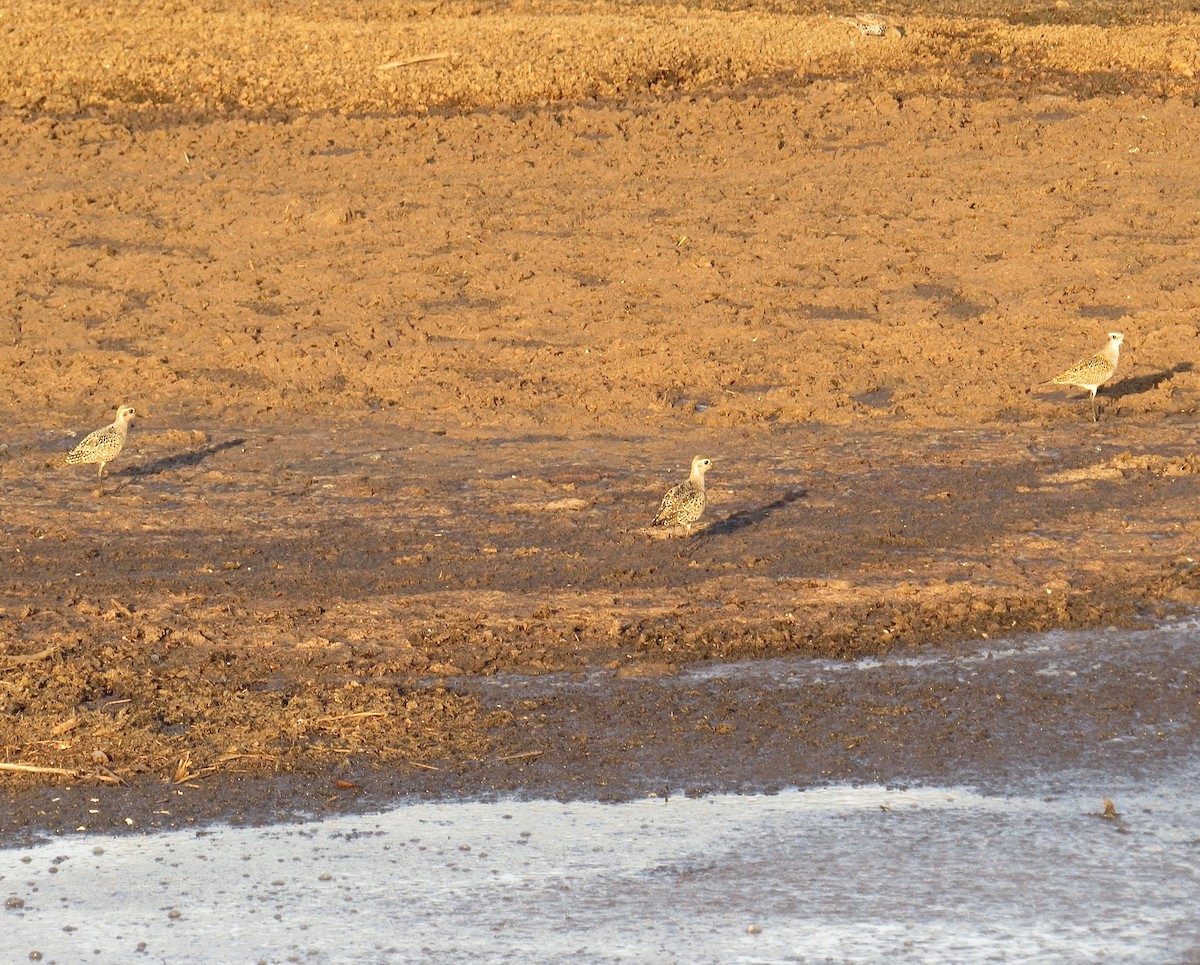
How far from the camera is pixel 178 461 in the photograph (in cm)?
1222

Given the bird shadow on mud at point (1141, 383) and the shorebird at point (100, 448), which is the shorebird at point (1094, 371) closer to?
the bird shadow on mud at point (1141, 383)

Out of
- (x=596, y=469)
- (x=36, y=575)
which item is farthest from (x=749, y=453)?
(x=36, y=575)

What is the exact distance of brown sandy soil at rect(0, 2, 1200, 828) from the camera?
888 cm

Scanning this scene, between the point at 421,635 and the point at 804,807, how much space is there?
96.3 inches

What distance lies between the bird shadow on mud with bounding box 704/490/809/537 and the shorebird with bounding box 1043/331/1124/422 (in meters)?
2.62

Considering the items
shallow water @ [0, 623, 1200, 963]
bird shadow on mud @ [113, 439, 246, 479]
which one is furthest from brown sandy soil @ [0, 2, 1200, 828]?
shallow water @ [0, 623, 1200, 963]

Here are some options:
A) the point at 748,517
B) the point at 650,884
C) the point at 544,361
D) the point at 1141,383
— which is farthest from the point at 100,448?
the point at 1141,383

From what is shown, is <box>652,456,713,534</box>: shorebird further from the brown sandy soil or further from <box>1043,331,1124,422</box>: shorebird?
<box>1043,331,1124,422</box>: shorebird

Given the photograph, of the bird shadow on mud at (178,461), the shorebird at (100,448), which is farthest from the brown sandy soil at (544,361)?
the shorebird at (100,448)

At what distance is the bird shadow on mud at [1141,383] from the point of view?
13531mm

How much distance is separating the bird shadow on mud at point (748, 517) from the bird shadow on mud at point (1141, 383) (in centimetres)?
332

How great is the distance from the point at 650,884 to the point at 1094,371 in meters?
7.19

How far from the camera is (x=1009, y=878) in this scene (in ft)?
22.6

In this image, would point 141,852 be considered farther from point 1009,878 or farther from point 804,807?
point 1009,878
